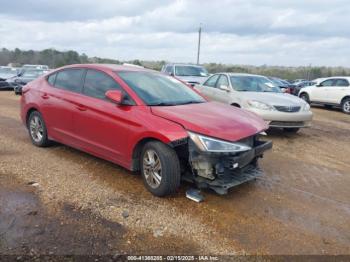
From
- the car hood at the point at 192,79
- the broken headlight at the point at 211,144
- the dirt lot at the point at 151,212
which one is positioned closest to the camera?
the dirt lot at the point at 151,212

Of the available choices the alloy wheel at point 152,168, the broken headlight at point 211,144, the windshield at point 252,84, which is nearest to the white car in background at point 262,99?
the windshield at point 252,84

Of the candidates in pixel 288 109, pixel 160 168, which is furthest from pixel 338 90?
pixel 160 168

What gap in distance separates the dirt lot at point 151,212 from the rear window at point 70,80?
1155mm

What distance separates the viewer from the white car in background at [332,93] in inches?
610

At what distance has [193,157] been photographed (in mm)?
4125

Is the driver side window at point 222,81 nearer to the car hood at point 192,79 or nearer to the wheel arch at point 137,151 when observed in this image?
the car hood at point 192,79

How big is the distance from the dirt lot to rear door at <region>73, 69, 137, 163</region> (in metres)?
0.41

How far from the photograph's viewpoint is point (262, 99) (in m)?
8.38

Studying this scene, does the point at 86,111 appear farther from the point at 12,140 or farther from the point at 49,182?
the point at 12,140

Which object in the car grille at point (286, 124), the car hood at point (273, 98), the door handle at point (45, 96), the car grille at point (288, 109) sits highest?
the door handle at point (45, 96)

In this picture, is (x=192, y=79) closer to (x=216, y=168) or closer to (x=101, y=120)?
(x=101, y=120)

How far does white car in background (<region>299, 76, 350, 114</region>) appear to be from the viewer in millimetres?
15492

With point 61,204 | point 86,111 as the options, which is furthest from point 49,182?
point 86,111

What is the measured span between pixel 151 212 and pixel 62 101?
2.64 metres
